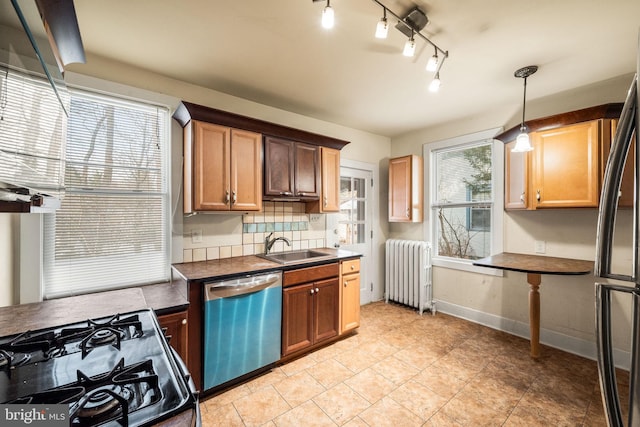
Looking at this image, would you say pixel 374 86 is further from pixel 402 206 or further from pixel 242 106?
pixel 402 206

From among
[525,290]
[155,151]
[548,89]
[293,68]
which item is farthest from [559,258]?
[155,151]

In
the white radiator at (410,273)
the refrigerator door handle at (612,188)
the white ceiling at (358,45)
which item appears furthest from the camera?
the white radiator at (410,273)

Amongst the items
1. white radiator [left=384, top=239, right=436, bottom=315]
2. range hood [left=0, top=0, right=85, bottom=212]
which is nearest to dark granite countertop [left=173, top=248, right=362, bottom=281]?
range hood [left=0, top=0, right=85, bottom=212]

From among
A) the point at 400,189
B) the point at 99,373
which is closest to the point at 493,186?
the point at 400,189

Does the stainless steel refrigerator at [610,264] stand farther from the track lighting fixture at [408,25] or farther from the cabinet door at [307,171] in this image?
the cabinet door at [307,171]

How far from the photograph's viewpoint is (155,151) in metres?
2.38

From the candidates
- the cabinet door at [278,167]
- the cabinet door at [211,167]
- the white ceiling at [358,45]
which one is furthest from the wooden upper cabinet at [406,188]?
the cabinet door at [211,167]

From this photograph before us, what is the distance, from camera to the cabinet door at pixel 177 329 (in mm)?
1738

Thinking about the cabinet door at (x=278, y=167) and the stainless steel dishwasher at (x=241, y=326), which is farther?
the cabinet door at (x=278, y=167)

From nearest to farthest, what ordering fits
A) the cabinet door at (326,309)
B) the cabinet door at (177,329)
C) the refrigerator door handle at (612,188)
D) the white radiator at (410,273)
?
the refrigerator door handle at (612,188) < the cabinet door at (177,329) < the cabinet door at (326,309) < the white radiator at (410,273)

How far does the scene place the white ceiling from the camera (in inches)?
64.3

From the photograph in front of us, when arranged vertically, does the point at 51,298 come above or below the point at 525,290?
above

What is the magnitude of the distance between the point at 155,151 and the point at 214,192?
65cm

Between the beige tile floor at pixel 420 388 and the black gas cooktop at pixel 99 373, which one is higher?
the black gas cooktop at pixel 99 373
